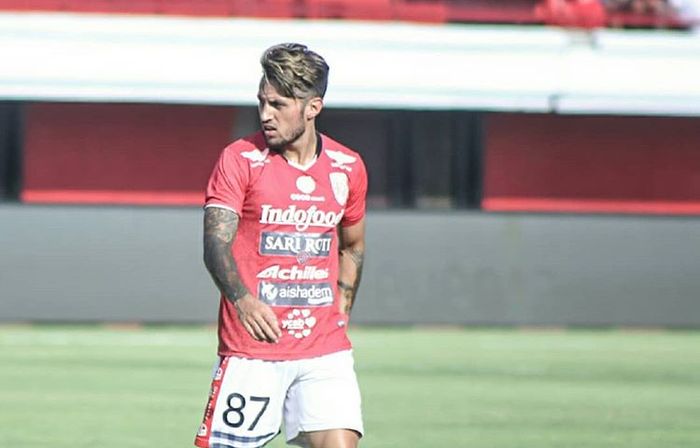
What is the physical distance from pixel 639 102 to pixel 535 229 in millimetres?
2229

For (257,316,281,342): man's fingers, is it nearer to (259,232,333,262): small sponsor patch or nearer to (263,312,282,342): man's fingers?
(263,312,282,342): man's fingers

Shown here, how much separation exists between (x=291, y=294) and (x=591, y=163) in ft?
51.6

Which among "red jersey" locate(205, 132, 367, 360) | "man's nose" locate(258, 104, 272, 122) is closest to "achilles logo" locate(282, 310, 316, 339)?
"red jersey" locate(205, 132, 367, 360)

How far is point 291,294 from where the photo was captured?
6.65 metres

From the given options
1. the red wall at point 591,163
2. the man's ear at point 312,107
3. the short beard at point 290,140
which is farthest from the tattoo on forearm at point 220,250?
the red wall at point 591,163

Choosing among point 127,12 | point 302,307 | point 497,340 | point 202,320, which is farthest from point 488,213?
point 302,307

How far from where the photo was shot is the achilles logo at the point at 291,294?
6625 millimetres

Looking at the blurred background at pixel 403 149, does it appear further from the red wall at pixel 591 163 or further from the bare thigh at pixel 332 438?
the bare thigh at pixel 332 438

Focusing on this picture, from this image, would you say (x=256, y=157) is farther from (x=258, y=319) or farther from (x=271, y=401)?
(x=271, y=401)

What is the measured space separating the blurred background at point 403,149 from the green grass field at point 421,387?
2.38 ft

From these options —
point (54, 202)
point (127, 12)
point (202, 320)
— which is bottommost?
point (202, 320)

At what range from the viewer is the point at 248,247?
663cm

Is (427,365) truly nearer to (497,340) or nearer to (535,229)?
(497,340)

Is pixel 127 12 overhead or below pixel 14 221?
overhead
